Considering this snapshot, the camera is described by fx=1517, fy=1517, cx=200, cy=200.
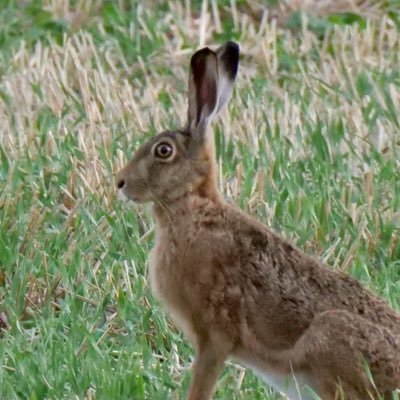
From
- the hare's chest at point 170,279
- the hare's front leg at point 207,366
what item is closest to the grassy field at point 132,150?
the hare's front leg at point 207,366

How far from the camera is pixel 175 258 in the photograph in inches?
211

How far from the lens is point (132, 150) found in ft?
25.3

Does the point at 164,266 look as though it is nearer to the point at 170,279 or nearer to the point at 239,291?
the point at 170,279

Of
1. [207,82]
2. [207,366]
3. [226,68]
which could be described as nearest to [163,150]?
[207,82]

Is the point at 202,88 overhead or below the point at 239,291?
overhead

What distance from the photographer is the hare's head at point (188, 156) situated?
550 cm

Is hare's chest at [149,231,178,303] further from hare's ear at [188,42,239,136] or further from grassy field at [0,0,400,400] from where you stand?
hare's ear at [188,42,239,136]

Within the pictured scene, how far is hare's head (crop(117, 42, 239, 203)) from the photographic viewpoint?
5496mm

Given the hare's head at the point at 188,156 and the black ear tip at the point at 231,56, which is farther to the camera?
the black ear tip at the point at 231,56

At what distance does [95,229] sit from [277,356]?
1891 mm

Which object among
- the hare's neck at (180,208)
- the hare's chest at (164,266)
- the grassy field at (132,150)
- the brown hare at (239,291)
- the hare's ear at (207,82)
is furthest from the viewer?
the grassy field at (132,150)

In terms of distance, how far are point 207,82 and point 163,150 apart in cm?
33

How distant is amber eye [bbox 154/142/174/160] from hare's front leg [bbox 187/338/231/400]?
71 cm

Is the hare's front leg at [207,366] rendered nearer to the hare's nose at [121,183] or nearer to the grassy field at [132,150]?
the grassy field at [132,150]
